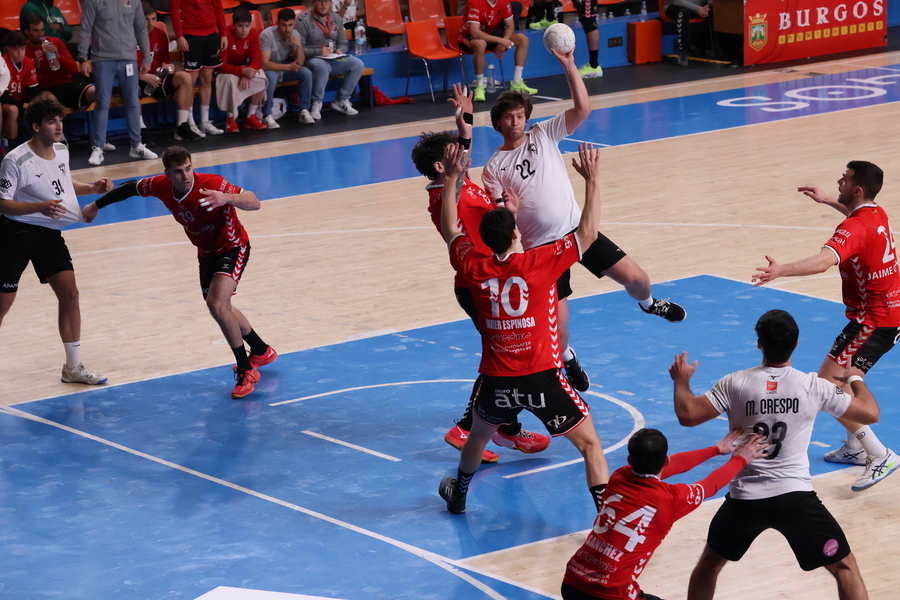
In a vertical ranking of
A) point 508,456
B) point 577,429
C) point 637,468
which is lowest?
point 508,456

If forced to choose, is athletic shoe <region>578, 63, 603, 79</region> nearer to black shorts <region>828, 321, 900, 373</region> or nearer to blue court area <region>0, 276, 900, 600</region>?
blue court area <region>0, 276, 900, 600</region>

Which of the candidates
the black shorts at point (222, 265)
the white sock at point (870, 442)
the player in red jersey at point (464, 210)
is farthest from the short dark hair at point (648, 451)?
the black shorts at point (222, 265)

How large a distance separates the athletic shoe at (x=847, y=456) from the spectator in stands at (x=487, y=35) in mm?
14676

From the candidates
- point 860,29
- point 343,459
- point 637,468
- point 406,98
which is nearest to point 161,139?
point 406,98

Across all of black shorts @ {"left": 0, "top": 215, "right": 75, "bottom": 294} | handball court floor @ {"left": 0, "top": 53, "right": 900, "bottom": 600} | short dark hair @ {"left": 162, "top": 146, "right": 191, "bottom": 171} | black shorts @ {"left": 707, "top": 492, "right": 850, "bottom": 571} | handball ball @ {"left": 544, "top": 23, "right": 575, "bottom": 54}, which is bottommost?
handball court floor @ {"left": 0, "top": 53, "right": 900, "bottom": 600}

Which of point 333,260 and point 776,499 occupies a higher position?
point 776,499

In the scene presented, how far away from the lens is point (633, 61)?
25.0 meters

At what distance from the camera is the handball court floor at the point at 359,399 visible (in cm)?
666

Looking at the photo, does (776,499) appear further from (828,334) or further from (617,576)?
(828,334)

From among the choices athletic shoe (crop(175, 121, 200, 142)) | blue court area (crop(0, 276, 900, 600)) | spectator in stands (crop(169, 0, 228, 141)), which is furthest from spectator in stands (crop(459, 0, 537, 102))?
blue court area (crop(0, 276, 900, 600))

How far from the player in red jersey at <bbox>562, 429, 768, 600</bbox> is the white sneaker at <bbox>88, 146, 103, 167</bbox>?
1406 centimetres

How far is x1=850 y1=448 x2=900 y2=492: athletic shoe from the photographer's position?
7.11 meters

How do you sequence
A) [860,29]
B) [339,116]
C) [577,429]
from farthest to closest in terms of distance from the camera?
[860,29] < [339,116] < [577,429]

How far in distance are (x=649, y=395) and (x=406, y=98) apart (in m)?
14.1
